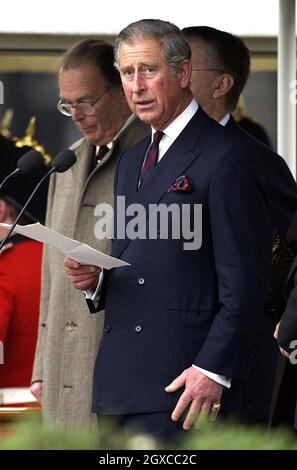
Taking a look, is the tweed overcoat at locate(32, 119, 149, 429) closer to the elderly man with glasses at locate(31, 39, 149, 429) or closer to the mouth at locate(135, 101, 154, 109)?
the elderly man with glasses at locate(31, 39, 149, 429)

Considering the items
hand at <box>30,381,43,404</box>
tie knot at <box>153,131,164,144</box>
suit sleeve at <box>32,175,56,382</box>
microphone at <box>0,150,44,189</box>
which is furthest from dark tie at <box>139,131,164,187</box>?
hand at <box>30,381,43,404</box>

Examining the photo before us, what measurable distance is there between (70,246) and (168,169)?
0.40m

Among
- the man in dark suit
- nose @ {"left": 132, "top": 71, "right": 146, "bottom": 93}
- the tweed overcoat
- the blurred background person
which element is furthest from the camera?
the blurred background person

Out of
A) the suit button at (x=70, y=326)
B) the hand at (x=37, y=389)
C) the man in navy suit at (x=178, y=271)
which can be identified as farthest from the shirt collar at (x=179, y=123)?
the hand at (x=37, y=389)

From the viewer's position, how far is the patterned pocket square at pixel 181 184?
12.4ft

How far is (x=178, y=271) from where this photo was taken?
3744 mm

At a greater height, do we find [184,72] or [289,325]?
[184,72]

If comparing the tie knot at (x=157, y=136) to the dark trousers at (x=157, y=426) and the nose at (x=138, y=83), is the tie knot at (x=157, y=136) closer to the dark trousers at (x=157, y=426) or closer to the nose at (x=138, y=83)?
the nose at (x=138, y=83)

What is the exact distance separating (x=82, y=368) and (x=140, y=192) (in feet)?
3.34

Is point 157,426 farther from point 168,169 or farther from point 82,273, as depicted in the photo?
point 168,169

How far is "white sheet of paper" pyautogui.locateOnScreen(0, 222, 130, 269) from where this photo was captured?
3.65 meters

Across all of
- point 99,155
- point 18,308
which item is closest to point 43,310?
point 99,155
